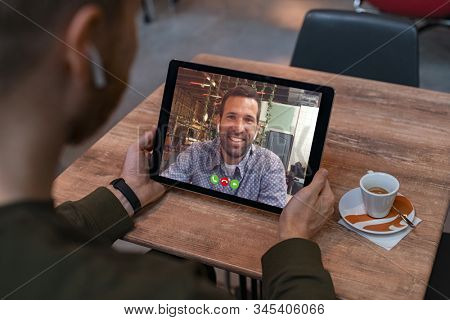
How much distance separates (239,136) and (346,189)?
0.26 m

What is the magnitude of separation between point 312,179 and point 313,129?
0.10 meters

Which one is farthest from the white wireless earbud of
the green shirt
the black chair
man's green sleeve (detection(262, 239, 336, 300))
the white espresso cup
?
the black chair

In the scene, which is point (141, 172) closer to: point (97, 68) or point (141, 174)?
point (141, 174)

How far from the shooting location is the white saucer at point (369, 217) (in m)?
1.00

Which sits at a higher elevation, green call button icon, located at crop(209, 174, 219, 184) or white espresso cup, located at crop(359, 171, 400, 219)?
white espresso cup, located at crop(359, 171, 400, 219)

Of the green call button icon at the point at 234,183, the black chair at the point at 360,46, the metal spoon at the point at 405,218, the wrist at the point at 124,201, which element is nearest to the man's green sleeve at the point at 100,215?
the wrist at the point at 124,201

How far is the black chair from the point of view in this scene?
1.57 m

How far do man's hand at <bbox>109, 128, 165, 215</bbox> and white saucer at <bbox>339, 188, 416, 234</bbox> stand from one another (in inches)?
15.1

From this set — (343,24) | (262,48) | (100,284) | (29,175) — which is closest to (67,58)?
(29,175)

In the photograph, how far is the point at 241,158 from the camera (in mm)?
1062

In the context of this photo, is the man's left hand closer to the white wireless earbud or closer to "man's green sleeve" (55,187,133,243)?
"man's green sleeve" (55,187,133,243)

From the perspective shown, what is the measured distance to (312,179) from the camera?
103cm

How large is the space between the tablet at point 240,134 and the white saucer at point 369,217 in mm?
103

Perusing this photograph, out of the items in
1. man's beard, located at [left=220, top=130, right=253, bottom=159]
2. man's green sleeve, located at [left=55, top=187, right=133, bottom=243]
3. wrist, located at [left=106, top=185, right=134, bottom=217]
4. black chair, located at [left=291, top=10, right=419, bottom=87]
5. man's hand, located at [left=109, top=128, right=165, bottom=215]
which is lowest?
man's green sleeve, located at [left=55, top=187, right=133, bottom=243]
